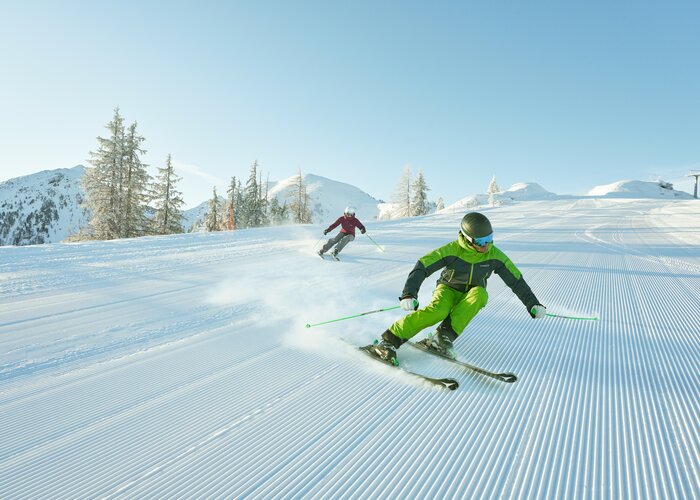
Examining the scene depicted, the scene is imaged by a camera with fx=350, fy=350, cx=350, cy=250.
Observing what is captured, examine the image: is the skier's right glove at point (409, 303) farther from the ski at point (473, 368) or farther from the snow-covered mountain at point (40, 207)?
the snow-covered mountain at point (40, 207)

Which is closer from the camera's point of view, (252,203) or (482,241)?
(482,241)

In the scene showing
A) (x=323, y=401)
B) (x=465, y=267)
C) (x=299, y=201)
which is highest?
(x=299, y=201)

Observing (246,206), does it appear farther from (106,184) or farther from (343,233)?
(343,233)

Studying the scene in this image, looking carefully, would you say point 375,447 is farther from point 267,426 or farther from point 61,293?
point 61,293

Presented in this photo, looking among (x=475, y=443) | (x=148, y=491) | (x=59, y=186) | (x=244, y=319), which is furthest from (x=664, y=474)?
(x=59, y=186)

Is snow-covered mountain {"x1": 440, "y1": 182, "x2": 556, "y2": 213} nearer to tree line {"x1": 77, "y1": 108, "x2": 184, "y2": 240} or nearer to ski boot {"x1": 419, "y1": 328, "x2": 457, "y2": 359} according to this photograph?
tree line {"x1": 77, "y1": 108, "x2": 184, "y2": 240}

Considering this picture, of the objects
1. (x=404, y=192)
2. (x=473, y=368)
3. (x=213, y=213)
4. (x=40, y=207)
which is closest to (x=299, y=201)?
(x=213, y=213)

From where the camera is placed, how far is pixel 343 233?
29.7ft

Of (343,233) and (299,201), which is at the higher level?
(299,201)

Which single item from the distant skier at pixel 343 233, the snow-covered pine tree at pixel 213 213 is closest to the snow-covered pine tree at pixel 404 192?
the snow-covered pine tree at pixel 213 213

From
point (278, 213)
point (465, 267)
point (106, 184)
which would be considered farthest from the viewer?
point (278, 213)

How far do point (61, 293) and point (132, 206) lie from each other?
24695 mm

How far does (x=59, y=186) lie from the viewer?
158375 mm

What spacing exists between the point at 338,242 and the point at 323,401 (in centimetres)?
667
